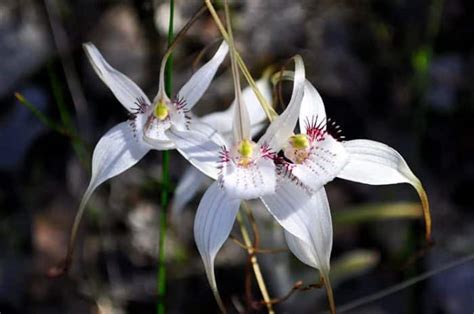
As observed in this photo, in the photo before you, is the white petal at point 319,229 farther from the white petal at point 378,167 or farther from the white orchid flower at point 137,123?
the white orchid flower at point 137,123

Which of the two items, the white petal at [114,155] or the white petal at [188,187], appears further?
the white petal at [188,187]

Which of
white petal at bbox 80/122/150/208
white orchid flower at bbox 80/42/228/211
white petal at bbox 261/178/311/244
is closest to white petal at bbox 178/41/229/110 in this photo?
white orchid flower at bbox 80/42/228/211

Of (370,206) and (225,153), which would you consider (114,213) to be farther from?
(225,153)

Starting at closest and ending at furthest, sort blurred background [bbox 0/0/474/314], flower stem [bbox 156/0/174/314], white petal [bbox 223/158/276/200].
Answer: white petal [bbox 223/158/276/200], flower stem [bbox 156/0/174/314], blurred background [bbox 0/0/474/314]

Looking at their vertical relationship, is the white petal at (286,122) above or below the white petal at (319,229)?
above

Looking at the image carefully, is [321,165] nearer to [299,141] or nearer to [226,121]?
[299,141]

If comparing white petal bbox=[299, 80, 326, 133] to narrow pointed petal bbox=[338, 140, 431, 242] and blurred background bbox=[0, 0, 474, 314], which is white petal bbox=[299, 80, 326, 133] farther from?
blurred background bbox=[0, 0, 474, 314]

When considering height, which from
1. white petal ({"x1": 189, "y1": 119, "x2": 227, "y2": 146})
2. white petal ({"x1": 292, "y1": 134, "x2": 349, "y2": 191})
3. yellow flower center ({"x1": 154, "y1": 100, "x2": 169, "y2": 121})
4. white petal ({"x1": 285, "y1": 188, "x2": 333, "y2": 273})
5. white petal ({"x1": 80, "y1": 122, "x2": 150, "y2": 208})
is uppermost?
yellow flower center ({"x1": 154, "y1": 100, "x2": 169, "y2": 121})

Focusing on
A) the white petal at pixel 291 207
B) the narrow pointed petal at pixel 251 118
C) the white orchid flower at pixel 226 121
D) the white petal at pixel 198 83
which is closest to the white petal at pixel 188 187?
the white orchid flower at pixel 226 121
